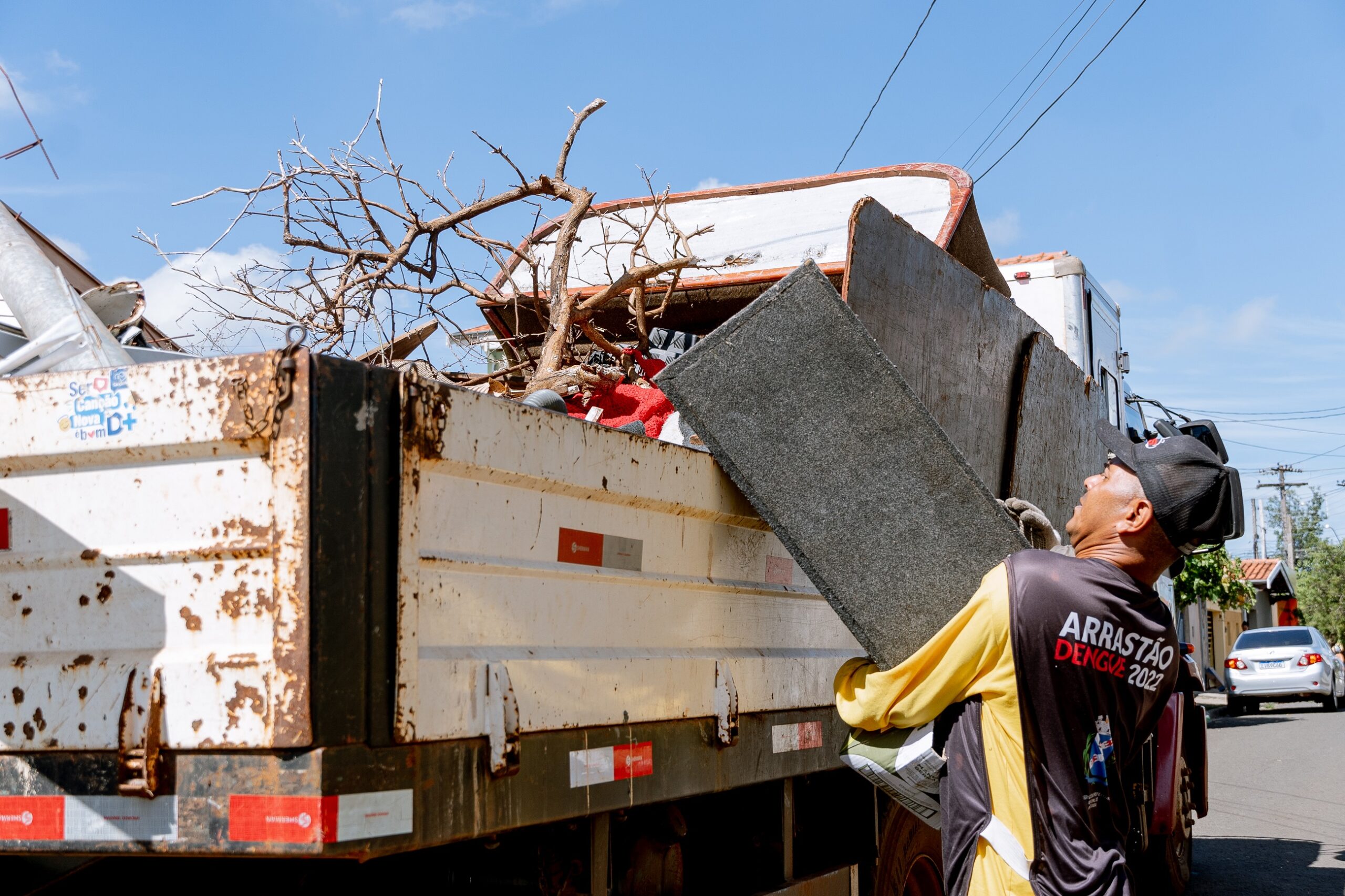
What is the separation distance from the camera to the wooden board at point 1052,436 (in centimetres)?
479

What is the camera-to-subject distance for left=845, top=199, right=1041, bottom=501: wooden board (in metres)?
3.62

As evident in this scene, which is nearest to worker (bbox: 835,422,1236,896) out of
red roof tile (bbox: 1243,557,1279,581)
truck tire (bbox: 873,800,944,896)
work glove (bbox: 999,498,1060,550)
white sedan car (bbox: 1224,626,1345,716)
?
work glove (bbox: 999,498,1060,550)

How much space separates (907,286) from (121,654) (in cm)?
250

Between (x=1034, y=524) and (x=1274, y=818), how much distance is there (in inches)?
269

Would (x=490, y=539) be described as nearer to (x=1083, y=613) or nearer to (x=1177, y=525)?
(x=1083, y=613)

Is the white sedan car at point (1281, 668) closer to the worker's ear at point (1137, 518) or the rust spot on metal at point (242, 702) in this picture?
the worker's ear at point (1137, 518)

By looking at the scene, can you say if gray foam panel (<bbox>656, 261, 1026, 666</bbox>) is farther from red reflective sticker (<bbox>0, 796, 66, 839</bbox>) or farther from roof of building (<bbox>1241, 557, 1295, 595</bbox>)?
roof of building (<bbox>1241, 557, 1295, 595</bbox>)

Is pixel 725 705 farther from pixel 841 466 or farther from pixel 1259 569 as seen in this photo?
pixel 1259 569

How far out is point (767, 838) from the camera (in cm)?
356

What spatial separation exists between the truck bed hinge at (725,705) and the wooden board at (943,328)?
1055 mm

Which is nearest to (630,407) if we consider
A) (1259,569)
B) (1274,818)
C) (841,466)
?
(841,466)

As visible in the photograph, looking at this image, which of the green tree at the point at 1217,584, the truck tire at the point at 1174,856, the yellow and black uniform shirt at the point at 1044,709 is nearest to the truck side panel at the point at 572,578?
the yellow and black uniform shirt at the point at 1044,709

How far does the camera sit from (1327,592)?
45000 millimetres

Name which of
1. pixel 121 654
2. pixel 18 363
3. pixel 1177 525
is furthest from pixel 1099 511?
pixel 18 363
